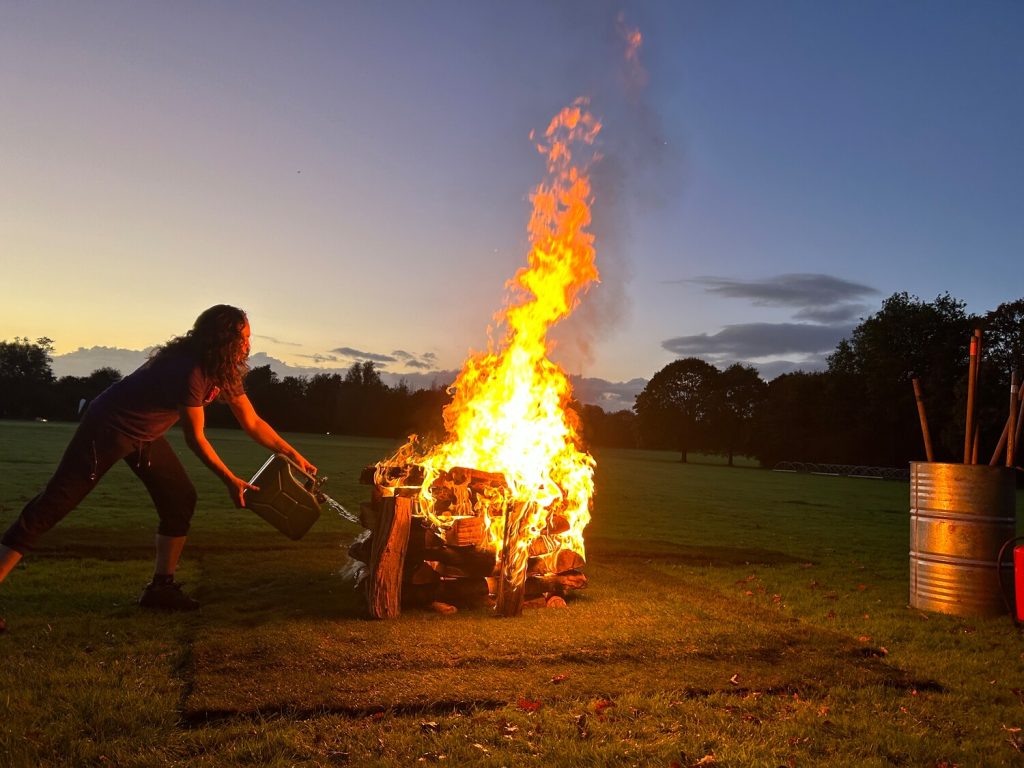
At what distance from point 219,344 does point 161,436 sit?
90cm

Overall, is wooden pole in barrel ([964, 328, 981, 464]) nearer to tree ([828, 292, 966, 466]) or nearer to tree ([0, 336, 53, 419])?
tree ([828, 292, 966, 466])

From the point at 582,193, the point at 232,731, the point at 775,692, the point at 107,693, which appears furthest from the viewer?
the point at 582,193

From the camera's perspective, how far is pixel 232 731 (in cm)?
388

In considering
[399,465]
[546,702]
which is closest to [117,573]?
[399,465]

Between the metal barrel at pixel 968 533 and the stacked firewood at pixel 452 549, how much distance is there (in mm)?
3458

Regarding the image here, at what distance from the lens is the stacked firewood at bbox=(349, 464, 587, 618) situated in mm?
6496

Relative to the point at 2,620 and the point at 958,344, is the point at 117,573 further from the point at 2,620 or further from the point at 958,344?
the point at 958,344

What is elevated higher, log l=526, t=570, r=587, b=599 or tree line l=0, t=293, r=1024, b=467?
tree line l=0, t=293, r=1024, b=467

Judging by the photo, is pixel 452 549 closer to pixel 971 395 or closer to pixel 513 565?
pixel 513 565

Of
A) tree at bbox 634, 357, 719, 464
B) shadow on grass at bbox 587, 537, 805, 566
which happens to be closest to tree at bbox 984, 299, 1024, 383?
tree at bbox 634, 357, 719, 464

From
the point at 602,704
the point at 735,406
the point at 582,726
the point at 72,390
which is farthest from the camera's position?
the point at 72,390

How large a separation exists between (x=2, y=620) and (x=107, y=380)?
104 meters

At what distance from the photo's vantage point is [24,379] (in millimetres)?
102375

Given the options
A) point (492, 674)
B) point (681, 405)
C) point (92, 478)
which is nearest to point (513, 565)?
point (492, 674)
